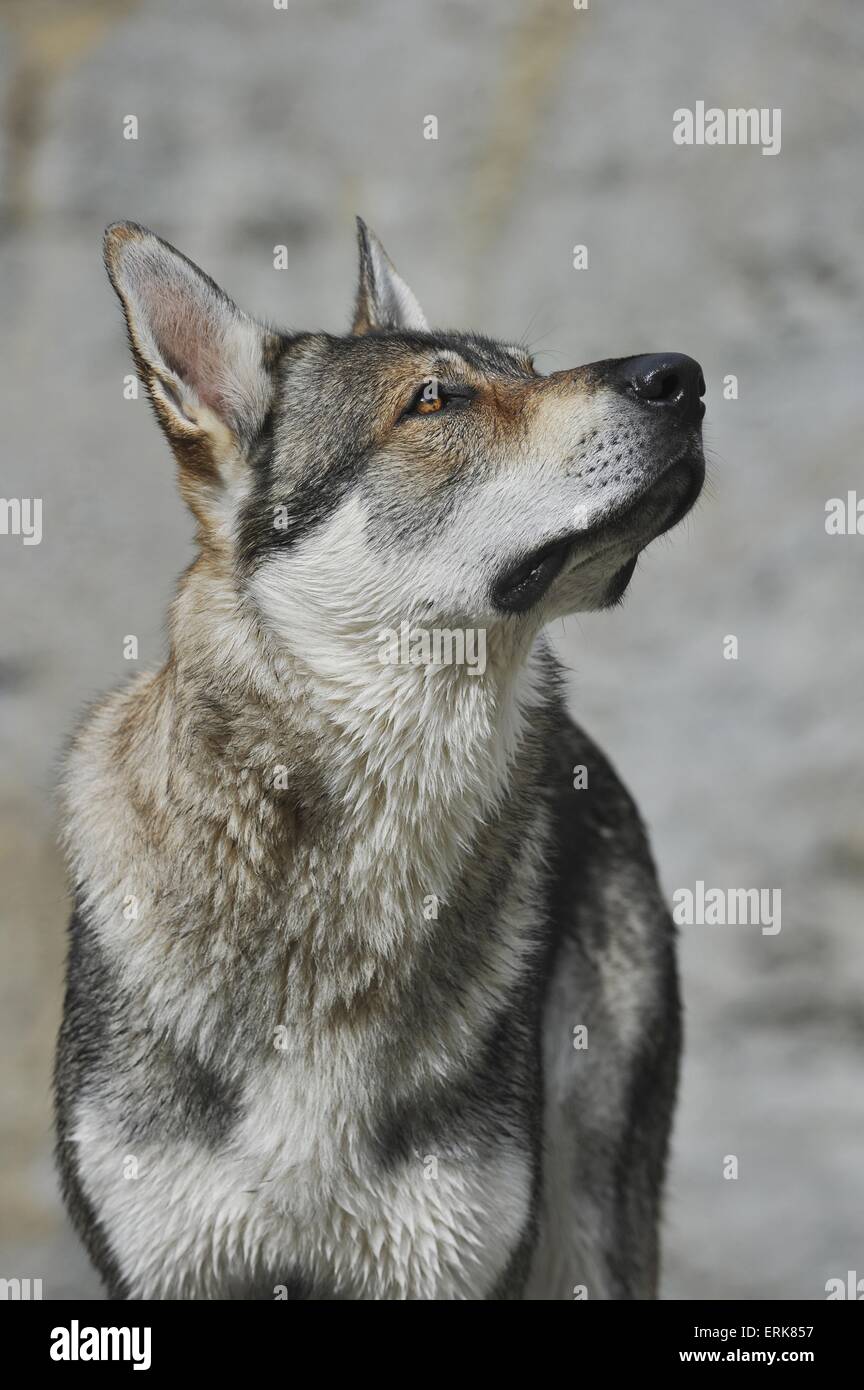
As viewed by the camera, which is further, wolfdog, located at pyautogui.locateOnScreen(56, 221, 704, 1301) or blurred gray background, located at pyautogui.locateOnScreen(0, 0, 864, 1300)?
blurred gray background, located at pyautogui.locateOnScreen(0, 0, 864, 1300)

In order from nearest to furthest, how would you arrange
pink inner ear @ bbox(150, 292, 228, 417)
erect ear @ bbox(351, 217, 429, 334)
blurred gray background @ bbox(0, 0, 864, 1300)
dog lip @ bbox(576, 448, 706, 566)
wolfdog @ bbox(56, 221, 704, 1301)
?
dog lip @ bbox(576, 448, 706, 566), wolfdog @ bbox(56, 221, 704, 1301), pink inner ear @ bbox(150, 292, 228, 417), erect ear @ bbox(351, 217, 429, 334), blurred gray background @ bbox(0, 0, 864, 1300)

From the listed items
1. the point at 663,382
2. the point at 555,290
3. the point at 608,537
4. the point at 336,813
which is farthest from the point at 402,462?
the point at 555,290

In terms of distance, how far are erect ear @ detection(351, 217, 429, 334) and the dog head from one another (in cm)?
80

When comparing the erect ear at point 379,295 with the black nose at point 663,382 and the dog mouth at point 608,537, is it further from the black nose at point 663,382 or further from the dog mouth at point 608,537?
the dog mouth at point 608,537

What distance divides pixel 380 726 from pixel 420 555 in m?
0.47

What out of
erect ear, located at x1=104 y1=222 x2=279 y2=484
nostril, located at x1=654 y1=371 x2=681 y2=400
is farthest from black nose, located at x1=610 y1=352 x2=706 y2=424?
erect ear, located at x1=104 y1=222 x2=279 y2=484

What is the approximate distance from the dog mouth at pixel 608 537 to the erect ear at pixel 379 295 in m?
1.52

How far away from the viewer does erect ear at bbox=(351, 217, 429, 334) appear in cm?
516

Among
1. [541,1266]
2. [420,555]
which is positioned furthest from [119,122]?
Answer: [541,1266]

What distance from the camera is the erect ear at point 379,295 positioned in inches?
203

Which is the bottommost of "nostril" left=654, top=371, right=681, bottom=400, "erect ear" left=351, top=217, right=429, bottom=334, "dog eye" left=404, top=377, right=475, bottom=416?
"nostril" left=654, top=371, right=681, bottom=400

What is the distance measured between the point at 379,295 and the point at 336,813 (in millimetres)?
2066

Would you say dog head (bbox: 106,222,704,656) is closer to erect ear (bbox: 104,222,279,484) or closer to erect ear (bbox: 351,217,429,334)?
erect ear (bbox: 104,222,279,484)

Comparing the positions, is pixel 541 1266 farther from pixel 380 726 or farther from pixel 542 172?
pixel 542 172
